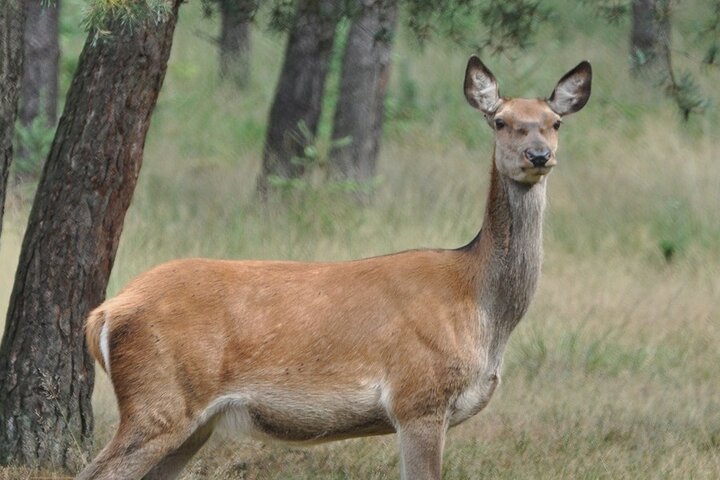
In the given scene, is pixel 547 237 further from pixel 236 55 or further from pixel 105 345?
pixel 236 55

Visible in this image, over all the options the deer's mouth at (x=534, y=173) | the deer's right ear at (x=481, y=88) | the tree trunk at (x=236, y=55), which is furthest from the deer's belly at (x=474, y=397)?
the tree trunk at (x=236, y=55)

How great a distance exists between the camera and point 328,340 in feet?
21.8

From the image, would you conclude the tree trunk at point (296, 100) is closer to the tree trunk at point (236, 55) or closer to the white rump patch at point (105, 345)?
the tree trunk at point (236, 55)

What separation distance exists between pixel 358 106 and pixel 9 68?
357 inches

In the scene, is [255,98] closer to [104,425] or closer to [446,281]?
[104,425]

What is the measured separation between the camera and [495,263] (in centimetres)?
685

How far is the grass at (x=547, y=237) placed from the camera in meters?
8.43

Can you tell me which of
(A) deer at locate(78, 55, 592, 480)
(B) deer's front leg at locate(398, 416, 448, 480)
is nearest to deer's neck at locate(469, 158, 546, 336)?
(A) deer at locate(78, 55, 592, 480)

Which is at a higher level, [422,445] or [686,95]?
[686,95]

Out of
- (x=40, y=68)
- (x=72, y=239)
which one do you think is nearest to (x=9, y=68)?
(x=72, y=239)

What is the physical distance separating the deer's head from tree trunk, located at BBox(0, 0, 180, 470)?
1613 mm

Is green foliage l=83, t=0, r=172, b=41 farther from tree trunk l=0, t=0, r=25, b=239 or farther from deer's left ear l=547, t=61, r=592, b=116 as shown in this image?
deer's left ear l=547, t=61, r=592, b=116

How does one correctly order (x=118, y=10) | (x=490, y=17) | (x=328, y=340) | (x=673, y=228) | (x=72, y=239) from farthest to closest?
1. (x=673, y=228)
2. (x=490, y=17)
3. (x=72, y=239)
4. (x=328, y=340)
5. (x=118, y=10)

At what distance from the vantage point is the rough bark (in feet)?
50.3
